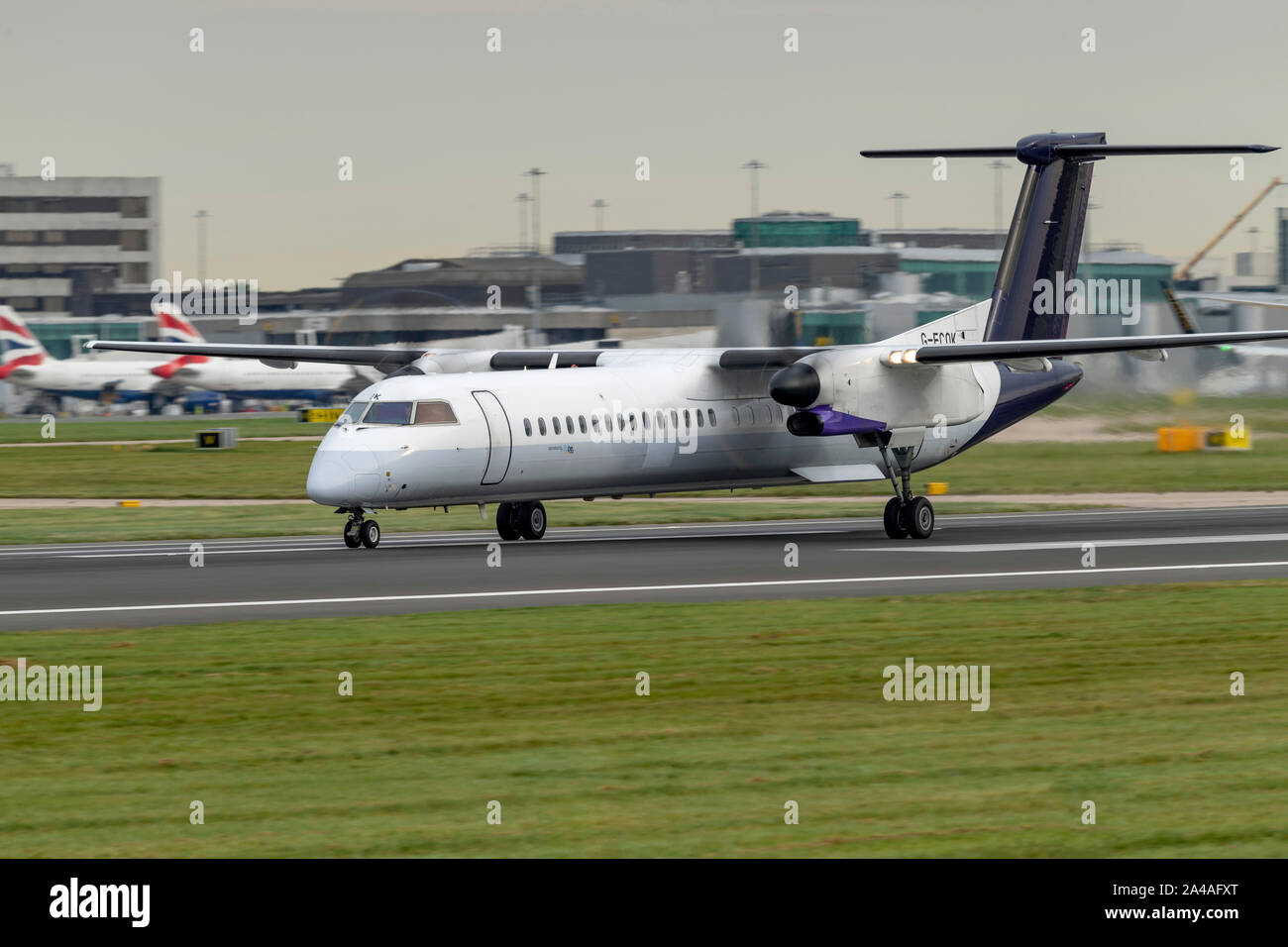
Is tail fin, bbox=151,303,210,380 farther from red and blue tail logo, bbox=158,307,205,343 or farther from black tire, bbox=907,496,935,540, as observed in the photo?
black tire, bbox=907,496,935,540

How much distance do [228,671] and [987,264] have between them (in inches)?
2516

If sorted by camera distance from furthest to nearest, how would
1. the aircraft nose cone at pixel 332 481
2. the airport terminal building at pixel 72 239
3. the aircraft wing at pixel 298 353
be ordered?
the airport terminal building at pixel 72 239 < the aircraft wing at pixel 298 353 < the aircraft nose cone at pixel 332 481

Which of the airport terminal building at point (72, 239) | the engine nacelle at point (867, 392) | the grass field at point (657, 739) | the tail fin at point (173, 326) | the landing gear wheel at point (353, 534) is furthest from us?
the airport terminal building at point (72, 239)

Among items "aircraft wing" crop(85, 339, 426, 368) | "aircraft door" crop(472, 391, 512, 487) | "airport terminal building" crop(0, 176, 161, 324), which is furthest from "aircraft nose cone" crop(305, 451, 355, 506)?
"airport terminal building" crop(0, 176, 161, 324)

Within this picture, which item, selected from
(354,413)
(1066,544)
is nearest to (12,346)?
(354,413)

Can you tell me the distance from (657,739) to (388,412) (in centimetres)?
1563

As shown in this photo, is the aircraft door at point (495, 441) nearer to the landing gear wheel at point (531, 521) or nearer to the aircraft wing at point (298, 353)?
the landing gear wheel at point (531, 521)

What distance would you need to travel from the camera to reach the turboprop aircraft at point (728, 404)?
27641 mm

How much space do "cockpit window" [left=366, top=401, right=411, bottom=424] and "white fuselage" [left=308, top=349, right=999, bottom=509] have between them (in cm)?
11

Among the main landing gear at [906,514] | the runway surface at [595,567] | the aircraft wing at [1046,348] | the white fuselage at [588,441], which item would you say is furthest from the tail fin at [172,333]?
the aircraft wing at [1046,348]

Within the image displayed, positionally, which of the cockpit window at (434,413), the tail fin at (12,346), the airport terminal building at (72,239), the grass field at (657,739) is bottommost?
the grass field at (657,739)

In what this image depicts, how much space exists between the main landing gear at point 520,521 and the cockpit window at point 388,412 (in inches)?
166

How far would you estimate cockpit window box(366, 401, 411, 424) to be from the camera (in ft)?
90.3

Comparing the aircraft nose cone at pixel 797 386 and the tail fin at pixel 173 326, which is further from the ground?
the tail fin at pixel 173 326
